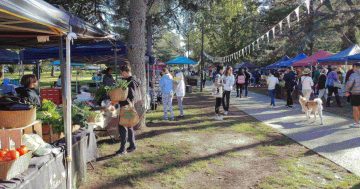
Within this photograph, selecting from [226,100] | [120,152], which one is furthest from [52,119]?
[226,100]

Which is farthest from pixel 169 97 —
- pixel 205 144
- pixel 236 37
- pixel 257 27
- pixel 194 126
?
pixel 236 37

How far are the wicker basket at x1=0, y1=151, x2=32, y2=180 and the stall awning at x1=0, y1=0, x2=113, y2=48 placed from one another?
1.33 m

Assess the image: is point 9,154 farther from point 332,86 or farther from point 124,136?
point 332,86

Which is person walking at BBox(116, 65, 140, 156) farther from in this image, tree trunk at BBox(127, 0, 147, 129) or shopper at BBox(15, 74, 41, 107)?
tree trunk at BBox(127, 0, 147, 129)

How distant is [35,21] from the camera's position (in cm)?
346

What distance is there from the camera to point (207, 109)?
15.8 m

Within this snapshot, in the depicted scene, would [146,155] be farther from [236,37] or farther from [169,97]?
[236,37]

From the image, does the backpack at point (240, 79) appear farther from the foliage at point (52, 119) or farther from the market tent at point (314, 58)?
the foliage at point (52, 119)

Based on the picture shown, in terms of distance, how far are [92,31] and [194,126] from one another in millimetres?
5987

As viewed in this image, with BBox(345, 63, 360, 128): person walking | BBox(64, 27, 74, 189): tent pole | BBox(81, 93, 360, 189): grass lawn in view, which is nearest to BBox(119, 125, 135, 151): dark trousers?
BBox(81, 93, 360, 189): grass lawn

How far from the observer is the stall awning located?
123 inches

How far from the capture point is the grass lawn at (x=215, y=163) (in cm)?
610

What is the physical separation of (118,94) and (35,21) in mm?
3790

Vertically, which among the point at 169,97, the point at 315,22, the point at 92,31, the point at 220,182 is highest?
the point at 315,22
